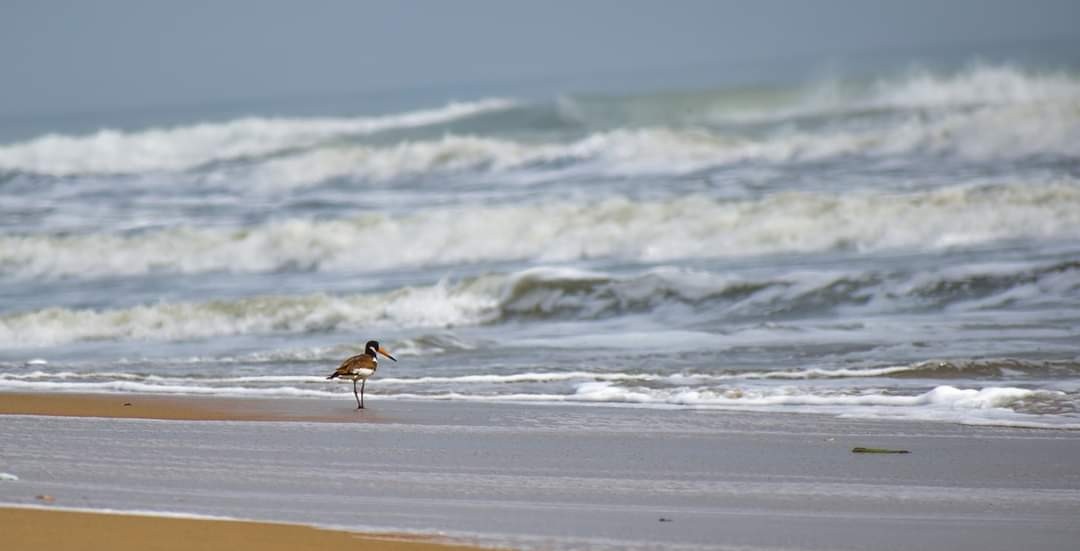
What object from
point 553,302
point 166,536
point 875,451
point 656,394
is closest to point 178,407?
point 656,394

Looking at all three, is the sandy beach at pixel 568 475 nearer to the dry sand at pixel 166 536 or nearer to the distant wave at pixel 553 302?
the dry sand at pixel 166 536

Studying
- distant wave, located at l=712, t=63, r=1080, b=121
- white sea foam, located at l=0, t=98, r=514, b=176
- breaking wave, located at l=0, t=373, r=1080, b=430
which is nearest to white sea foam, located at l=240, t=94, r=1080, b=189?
white sea foam, located at l=0, t=98, r=514, b=176

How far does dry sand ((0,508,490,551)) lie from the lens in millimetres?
4656

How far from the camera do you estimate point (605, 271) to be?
13898 mm

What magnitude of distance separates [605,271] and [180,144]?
2801 cm

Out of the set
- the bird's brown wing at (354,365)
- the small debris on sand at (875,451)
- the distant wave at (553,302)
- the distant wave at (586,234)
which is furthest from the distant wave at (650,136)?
the small debris on sand at (875,451)

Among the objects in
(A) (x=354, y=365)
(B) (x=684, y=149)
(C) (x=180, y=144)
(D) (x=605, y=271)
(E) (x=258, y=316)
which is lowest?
(A) (x=354, y=365)

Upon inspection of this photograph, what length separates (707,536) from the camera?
4.83m

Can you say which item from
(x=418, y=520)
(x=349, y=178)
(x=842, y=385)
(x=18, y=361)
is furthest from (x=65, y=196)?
(x=418, y=520)

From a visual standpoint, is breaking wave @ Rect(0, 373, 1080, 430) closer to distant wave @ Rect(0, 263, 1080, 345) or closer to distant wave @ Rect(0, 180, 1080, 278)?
distant wave @ Rect(0, 263, 1080, 345)

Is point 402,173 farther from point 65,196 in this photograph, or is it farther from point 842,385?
point 842,385

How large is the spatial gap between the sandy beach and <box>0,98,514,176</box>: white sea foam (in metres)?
26.4

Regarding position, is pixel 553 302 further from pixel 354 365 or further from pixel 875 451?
pixel 875 451

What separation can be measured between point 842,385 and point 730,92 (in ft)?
106
